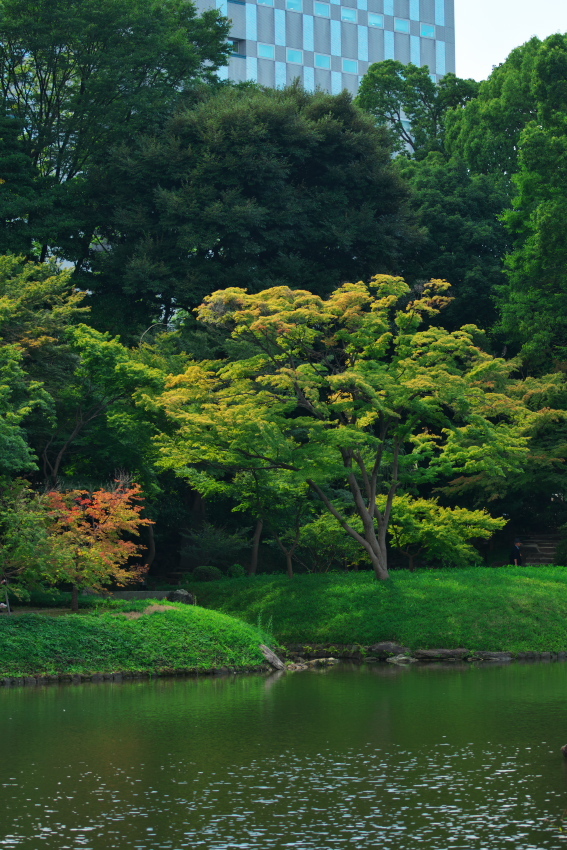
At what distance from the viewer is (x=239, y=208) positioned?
3712cm

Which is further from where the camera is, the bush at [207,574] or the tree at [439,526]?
the bush at [207,574]

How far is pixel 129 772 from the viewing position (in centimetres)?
1330

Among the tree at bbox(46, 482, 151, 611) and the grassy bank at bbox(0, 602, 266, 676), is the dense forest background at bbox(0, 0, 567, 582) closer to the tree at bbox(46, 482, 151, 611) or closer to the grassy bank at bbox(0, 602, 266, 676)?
the tree at bbox(46, 482, 151, 611)

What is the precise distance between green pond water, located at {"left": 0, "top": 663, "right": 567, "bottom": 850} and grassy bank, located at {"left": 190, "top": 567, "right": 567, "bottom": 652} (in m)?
5.05

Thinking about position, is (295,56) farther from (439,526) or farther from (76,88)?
(439,526)

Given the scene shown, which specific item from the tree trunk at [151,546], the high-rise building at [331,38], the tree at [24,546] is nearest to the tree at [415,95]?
the high-rise building at [331,38]

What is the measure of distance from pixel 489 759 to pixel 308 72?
7812 centimetres

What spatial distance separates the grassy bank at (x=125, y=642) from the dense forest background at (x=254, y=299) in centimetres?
456

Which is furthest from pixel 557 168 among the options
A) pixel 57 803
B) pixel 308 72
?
pixel 308 72

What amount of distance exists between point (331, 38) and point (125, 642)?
72.8m

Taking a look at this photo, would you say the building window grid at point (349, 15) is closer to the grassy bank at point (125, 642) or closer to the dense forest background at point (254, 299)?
the dense forest background at point (254, 299)

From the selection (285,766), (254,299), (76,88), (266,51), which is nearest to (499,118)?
(76,88)

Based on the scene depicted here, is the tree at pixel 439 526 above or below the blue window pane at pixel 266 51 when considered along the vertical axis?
below

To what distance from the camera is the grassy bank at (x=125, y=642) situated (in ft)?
73.0
